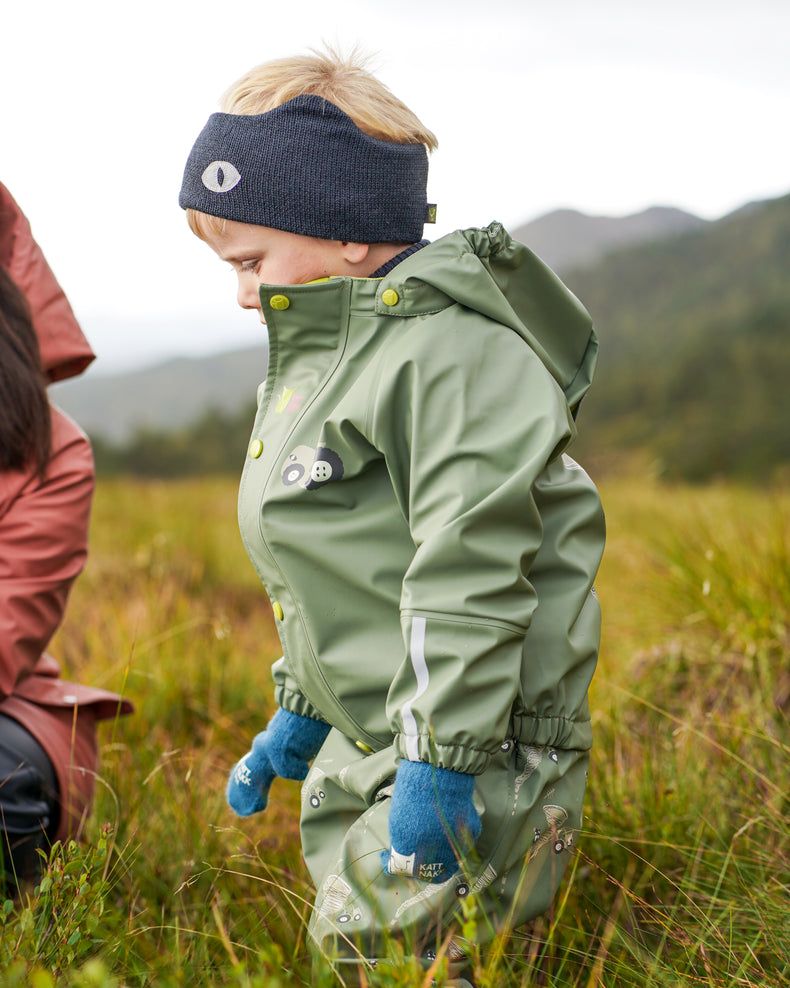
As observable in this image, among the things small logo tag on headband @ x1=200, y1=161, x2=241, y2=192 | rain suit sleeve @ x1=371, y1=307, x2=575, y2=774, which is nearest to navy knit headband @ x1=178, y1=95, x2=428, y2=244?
small logo tag on headband @ x1=200, y1=161, x2=241, y2=192

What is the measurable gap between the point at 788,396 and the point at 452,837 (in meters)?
31.5

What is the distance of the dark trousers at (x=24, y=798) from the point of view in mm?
2143

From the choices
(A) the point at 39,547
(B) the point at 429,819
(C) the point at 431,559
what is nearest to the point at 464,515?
(C) the point at 431,559

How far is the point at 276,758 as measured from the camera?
1940 mm

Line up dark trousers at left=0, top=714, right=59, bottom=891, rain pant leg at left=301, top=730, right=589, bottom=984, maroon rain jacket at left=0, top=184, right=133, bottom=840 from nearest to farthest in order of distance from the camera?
rain pant leg at left=301, top=730, right=589, bottom=984 < dark trousers at left=0, top=714, right=59, bottom=891 < maroon rain jacket at left=0, top=184, right=133, bottom=840

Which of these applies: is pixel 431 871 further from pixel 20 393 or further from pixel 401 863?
pixel 20 393

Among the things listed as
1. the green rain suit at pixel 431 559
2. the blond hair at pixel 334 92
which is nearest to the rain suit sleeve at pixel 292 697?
the green rain suit at pixel 431 559

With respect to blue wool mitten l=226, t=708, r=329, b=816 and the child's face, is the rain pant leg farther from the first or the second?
the child's face

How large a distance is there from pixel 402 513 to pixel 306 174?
0.67 meters

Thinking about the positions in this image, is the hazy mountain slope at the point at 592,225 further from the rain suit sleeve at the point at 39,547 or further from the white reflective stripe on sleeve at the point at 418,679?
the white reflective stripe on sleeve at the point at 418,679

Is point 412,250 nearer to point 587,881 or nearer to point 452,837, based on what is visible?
point 452,837

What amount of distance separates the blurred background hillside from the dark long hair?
2.92m

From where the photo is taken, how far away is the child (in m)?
1.40

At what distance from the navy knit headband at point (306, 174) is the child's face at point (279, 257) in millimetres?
26
